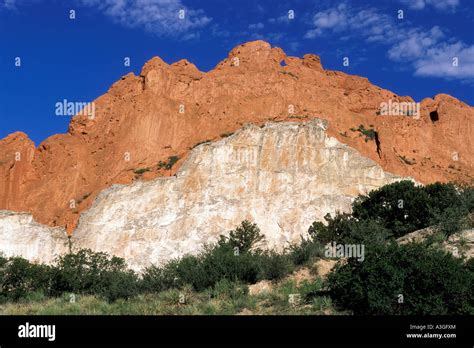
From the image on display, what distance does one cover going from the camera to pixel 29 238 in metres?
56.3

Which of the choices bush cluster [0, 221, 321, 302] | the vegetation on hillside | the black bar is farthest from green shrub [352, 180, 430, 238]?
the black bar

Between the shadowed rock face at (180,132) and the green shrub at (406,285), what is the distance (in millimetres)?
48710

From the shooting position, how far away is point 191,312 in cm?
1312

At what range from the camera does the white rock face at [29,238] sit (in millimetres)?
54969

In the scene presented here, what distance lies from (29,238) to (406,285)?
49.5m

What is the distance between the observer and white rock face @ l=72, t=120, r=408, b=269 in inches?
2156

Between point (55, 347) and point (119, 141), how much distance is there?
61.8 meters

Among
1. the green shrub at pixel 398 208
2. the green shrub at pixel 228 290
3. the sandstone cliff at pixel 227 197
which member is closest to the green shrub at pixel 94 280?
the green shrub at pixel 228 290

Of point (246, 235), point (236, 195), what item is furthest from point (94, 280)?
point (236, 195)

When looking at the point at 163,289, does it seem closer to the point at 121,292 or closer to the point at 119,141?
the point at 121,292

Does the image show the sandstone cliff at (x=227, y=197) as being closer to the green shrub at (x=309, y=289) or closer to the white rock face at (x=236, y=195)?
the white rock face at (x=236, y=195)

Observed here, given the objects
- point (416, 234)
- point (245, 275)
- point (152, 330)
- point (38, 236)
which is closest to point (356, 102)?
point (38, 236)

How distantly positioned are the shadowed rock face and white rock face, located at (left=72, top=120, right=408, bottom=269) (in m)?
3.67

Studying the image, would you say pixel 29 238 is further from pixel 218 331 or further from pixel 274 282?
pixel 218 331
